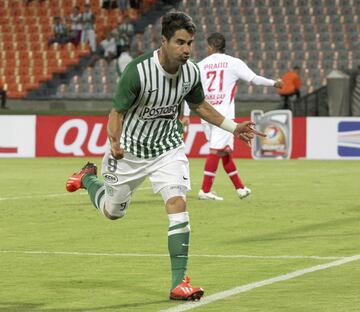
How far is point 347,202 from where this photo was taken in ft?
55.9

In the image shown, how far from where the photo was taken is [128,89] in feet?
27.8

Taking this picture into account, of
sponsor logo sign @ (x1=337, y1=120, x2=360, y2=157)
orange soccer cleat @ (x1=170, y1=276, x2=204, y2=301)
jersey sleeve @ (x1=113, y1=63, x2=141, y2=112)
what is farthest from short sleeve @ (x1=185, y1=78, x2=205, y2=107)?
sponsor logo sign @ (x1=337, y1=120, x2=360, y2=157)

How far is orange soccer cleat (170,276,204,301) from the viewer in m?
8.13

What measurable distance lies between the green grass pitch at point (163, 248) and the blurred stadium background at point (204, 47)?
14.9m

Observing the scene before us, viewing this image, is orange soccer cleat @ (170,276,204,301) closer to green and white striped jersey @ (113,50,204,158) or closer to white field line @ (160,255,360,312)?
white field line @ (160,255,360,312)

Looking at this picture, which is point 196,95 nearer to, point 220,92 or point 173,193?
point 173,193

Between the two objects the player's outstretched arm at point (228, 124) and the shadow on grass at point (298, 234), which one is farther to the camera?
the shadow on grass at point (298, 234)

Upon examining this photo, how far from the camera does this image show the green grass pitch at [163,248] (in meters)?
8.35

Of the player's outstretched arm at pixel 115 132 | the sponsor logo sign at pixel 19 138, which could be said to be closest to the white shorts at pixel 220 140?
the player's outstretched arm at pixel 115 132

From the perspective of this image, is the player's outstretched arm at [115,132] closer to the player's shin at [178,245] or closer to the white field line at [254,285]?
the player's shin at [178,245]

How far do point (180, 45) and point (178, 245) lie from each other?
1.37 metres

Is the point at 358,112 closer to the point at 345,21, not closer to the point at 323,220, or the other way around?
the point at 345,21

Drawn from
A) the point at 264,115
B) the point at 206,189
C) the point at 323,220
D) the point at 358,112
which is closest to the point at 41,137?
the point at 264,115

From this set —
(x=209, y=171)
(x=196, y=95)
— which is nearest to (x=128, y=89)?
(x=196, y=95)
